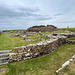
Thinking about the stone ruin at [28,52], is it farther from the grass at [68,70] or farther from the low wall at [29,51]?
the grass at [68,70]

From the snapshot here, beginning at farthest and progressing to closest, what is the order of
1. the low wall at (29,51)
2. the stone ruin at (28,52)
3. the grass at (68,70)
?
the low wall at (29,51) → the stone ruin at (28,52) → the grass at (68,70)

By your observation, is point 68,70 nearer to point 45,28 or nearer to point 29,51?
point 29,51

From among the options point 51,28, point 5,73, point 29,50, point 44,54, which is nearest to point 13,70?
point 5,73

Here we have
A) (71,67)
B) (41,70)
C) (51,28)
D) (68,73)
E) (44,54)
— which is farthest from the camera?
(51,28)

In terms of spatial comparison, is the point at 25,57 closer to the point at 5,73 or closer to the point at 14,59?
the point at 14,59

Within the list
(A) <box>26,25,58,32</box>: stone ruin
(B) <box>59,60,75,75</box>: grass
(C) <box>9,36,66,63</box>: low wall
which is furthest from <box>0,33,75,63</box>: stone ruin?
(A) <box>26,25,58,32</box>: stone ruin

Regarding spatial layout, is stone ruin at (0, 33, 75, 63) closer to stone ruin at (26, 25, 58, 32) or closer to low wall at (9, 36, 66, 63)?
low wall at (9, 36, 66, 63)

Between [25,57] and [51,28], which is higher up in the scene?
[51,28]

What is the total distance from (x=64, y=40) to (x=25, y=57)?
8.23 meters

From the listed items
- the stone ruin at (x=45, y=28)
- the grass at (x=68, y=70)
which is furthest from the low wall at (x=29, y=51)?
the stone ruin at (x=45, y=28)

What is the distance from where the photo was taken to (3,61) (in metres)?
5.13

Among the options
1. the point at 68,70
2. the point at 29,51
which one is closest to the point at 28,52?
the point at 29,51

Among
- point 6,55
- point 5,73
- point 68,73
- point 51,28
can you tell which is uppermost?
point 51,28

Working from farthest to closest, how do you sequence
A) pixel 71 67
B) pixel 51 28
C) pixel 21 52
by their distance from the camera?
pixel 51 28, pixel 21 52, pixel 71 67
